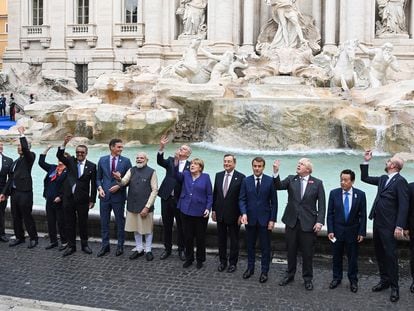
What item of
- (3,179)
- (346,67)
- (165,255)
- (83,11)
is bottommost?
(165,255)

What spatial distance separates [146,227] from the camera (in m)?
6.46

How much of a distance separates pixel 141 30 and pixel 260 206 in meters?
22.0

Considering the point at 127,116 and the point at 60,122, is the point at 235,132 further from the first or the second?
the point at 60,122

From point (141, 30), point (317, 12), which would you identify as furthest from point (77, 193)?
point (141, 30)

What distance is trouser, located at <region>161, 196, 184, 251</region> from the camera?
6.47 m

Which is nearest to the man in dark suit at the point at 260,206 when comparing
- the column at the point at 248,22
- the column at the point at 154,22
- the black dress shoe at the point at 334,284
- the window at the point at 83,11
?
the black dress shoe at the point at 334,284

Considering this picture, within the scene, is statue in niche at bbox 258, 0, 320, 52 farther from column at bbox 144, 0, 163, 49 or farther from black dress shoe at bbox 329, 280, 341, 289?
black dress shoe at bbox 329, 280, 341, 289

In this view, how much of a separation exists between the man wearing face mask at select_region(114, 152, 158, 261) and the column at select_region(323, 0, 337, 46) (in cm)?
1840

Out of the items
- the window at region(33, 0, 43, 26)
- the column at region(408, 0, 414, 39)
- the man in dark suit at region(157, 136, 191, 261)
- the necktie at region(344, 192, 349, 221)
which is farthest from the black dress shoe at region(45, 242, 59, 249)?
the window at region(33, 0, 43, 26)

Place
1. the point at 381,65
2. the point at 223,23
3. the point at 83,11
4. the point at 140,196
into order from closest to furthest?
the point at 140,196, the point at 381,65, the point at 223,23, the point at 83,11

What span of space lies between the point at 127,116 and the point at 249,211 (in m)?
10.7

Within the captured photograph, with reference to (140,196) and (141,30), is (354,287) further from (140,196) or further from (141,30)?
(141,30)

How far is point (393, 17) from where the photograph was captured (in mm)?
23297

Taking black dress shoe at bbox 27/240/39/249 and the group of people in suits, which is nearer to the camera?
the group of people in suits
